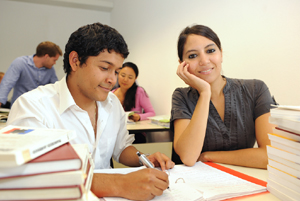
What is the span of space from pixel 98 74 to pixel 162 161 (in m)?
0.51

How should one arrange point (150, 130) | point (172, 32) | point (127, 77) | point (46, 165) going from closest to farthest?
point (46, 165), point (150, 130), point (172, 32), point (127, 77)

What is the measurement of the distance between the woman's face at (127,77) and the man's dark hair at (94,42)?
2265 mm

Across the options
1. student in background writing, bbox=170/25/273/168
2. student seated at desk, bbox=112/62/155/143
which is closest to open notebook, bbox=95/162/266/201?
student in background writing, bbox=170/25/273/168

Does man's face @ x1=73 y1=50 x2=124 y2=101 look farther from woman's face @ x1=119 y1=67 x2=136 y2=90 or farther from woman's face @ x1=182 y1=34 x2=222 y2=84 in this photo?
woman's face @ x1=119 y1=67 x2=136 y2=90

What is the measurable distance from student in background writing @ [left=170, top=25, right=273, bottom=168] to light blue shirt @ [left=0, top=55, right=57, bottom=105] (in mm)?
2854

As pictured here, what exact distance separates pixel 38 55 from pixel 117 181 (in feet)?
11.2

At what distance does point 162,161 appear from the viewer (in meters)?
1.00

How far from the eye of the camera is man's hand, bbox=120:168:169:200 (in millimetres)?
696

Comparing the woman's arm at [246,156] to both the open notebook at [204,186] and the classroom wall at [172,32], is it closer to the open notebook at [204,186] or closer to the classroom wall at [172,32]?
the open notebook at [204,186]

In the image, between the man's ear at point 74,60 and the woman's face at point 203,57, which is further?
the woman's face at point 203,57

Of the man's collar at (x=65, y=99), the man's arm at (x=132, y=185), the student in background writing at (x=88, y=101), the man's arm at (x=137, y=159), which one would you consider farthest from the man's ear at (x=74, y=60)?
the man's arm at (x=132, y=185)

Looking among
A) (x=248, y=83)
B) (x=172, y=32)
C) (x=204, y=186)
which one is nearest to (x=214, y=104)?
(x=248, y=83)

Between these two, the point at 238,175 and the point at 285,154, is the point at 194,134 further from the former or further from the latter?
the point at 285,154

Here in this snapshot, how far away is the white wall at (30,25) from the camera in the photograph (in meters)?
5.14
